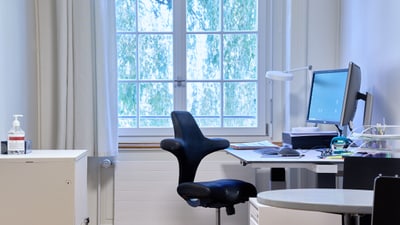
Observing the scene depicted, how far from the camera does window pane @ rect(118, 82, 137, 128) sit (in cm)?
348

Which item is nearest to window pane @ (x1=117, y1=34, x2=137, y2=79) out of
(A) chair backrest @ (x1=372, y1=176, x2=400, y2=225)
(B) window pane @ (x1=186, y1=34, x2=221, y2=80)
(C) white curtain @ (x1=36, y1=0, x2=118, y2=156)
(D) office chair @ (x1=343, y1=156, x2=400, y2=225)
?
(C) white curtain @ (x1=36, y1=0, x2=118, y2=156)

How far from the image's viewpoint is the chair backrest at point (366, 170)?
1.71 m

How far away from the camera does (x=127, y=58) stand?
3.49 metres

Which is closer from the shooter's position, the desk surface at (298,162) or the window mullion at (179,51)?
the desk surface at (298,162)

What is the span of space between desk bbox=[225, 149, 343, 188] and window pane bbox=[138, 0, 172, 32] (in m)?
1.47

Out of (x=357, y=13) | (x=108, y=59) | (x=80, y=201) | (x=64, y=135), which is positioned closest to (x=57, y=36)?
(x=108, y=59)

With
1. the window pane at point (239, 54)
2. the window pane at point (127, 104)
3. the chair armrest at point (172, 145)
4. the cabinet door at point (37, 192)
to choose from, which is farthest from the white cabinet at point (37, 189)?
the window pane at point (239, 54)

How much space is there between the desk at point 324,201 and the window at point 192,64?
206 centimetres

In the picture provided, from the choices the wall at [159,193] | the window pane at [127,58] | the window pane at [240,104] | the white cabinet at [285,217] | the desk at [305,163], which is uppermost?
the window pane at [127,58]

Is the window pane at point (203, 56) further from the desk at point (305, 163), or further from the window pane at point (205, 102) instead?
the desk at point (305, 163)

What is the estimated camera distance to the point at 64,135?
3139 millimetres

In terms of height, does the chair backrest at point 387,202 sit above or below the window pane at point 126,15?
below

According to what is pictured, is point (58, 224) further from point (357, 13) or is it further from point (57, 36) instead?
point (357, 13)

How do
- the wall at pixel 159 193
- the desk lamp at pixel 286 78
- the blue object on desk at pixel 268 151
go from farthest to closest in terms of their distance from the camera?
the wall at pixel 159 193, the desk lamp at pixel 286 78, the blue object on desk at pixel 268 151
